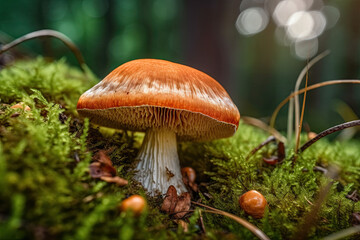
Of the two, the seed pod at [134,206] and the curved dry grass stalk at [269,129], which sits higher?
the seed pod at [134,206]

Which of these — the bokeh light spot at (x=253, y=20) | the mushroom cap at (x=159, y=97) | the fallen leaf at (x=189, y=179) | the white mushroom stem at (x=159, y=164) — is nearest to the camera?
the mushroom cap at (x=159, y=97)

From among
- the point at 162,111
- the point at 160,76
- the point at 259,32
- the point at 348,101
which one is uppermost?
the point at 259,32

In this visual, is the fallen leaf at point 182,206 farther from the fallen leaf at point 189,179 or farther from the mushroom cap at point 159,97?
the mushroom cap at point 159,97

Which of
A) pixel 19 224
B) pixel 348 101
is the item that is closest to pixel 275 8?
pixel 348 101

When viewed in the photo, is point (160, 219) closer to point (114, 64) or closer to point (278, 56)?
point (114, 64)

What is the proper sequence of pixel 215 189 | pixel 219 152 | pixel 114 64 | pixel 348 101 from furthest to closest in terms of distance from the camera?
pixel 114 64 < pixel 348 101 < pixel 219 152 < pixel 215 189

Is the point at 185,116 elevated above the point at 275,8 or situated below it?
below

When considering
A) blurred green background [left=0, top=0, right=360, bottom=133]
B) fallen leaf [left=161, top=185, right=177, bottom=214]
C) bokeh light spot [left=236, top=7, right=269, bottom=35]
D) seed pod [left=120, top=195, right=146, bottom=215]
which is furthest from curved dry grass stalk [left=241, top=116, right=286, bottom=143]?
bokeh light spot [left=236, top=7, right=269, bottom=35]

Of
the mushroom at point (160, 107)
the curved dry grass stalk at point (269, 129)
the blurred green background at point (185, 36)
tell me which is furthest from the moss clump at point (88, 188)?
the blurred green background at point (185, 36)
